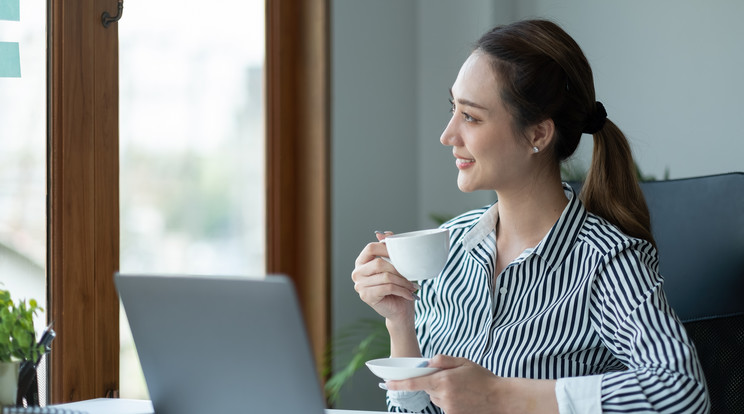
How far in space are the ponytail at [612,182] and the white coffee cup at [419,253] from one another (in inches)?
15.1

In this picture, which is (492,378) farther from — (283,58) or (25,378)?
(283,58)

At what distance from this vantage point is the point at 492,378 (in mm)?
1111

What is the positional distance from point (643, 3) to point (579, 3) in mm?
228

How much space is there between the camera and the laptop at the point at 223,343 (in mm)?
854

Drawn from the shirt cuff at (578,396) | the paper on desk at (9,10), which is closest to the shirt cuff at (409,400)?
the shirt cuff at (578,396)

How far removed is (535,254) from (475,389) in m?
0.35

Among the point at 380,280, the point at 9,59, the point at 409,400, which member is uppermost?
the point at 9,59

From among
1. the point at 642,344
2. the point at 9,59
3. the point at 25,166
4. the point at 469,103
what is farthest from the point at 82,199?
the point at 642,344

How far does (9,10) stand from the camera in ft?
5.08

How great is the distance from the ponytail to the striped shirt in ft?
0.14

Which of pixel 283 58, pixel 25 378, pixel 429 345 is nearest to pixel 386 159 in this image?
pixel 283 58

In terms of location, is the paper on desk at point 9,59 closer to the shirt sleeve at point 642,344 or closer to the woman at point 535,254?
the woman at point 535,254

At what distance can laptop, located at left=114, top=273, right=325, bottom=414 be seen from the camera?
0.85m

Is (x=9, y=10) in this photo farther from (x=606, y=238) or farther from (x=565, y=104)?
(x=606, y=238)
